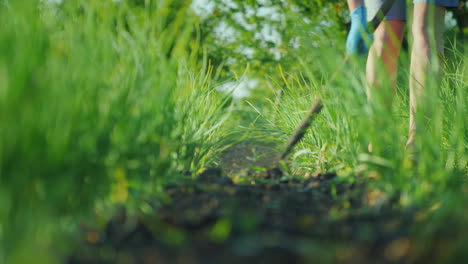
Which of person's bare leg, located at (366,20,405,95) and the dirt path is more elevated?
person's bare leg, located at (366,20,405,95)

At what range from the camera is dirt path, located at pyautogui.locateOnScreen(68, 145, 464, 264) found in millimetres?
703

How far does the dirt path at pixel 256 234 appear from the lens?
2.31 ft

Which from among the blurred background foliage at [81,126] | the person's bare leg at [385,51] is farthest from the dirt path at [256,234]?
the person's bare leg at [385,51]

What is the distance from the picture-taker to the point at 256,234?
795 millimetres

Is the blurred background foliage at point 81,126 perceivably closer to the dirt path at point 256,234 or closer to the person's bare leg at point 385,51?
the dirt path at point 256,234

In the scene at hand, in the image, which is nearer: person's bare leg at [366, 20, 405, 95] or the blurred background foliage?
the blurred background foliage

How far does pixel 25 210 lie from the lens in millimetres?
788

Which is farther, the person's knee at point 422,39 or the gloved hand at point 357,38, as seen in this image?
the person's knee at point 422,39

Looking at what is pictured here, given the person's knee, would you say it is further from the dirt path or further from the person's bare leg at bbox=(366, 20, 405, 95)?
the dirt path

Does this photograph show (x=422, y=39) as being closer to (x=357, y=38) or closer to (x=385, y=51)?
(x=385, y=51)

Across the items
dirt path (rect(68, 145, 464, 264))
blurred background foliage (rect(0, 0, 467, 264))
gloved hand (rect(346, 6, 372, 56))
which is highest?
gloved hand (rect(346, 6, 372, 56))

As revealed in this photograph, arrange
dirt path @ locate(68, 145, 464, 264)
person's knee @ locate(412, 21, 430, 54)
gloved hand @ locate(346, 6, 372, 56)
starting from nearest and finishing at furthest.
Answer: dirt path @ locate(68, 145, 464, 264), gloved hand @ locate(346, 6, 372, 56), person's knee @ locate(412, 21, 430, 54)

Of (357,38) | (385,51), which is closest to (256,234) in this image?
(357,38)

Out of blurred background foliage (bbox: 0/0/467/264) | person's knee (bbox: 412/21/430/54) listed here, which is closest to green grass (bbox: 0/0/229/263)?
blurred background foliage (bbox: 0/0/467/264)
